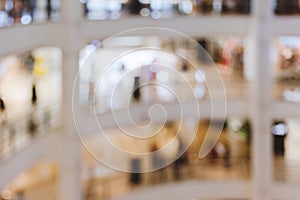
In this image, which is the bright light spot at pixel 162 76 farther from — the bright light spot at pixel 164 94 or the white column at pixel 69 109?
the white column at pixel 69 109

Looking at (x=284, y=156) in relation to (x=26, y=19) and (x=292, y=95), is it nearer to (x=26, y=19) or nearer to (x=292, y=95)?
(x=292, y=95)

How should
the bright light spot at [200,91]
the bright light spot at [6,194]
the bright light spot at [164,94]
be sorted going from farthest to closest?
the bright light spot at [200,91], the bright light spot at [164,94], the bright light spot at [6,194]

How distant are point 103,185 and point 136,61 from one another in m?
2.73

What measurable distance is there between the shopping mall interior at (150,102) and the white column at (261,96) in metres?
0.02

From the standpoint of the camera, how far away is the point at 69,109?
35.1ft

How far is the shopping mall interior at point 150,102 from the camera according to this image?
10.7m

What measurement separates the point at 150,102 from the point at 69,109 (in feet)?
6.82

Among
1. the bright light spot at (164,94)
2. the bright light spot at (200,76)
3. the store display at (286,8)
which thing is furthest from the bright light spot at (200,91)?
the store display at (286,8)

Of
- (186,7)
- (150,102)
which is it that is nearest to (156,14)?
(186,7)

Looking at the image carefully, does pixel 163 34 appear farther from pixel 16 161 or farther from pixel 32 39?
pixel 16 161

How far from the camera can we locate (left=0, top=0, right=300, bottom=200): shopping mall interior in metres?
10.7

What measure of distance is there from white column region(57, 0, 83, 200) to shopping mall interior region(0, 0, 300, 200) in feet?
0.06

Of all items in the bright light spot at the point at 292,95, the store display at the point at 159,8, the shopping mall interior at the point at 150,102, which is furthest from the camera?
the bright light spot at the point at 292,95

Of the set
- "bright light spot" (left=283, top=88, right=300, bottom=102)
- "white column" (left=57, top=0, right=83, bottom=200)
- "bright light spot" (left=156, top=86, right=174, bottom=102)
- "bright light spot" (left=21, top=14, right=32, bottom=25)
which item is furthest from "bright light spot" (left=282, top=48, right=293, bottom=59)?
"bright light spot" (left=21, top=14, right=32, bottom=25)
